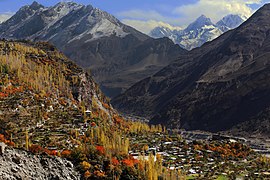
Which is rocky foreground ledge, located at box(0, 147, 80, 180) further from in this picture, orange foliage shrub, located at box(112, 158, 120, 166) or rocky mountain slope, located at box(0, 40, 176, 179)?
orange foliage shrub, located at box(112, 158, 120, 166)

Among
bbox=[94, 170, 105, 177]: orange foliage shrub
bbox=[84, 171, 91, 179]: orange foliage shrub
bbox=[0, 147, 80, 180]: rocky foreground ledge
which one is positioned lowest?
bbox=[94, 170, 105, 177]: orange foliage shrub

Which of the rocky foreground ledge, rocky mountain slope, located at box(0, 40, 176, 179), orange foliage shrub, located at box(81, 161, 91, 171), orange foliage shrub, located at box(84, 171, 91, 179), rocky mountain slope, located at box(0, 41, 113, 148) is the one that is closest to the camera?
the rocky foreground ledge

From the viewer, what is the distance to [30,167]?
37625mm

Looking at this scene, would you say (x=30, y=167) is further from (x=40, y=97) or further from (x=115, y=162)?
(x=40, y=97)

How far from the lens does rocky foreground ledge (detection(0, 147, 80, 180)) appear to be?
3519cm

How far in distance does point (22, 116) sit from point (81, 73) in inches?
2869

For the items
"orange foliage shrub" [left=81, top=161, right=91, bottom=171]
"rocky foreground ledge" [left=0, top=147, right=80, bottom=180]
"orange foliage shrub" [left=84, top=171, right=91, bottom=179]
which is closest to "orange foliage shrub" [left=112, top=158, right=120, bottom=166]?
"orange foliage shrub" [left=81, top=161, right=91, bottom=171]

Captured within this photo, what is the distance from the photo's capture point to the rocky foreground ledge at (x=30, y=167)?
115 ft

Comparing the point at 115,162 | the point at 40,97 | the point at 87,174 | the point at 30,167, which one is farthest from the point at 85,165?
the point at 40,97

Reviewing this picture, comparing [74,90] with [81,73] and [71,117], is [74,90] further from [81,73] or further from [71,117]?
[71,117]

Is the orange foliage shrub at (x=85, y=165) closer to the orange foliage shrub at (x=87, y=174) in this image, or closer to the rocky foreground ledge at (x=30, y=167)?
the orange foliage shrub at (x=87, y=174)

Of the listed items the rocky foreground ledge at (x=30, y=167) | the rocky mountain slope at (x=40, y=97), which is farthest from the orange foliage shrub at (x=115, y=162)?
the rocky mountain slope at (x=40, y=97)

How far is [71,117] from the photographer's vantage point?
9312cm

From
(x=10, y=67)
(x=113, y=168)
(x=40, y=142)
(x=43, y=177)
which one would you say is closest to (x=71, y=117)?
(x=40, y=142)
